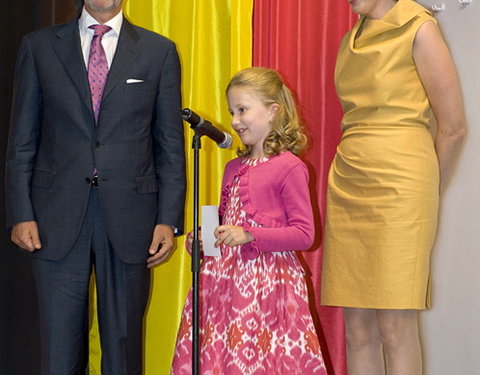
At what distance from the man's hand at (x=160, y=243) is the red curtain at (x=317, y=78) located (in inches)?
30.1

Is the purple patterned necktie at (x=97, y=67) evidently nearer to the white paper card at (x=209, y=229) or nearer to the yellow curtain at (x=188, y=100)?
the white paper card at (x=209, y=229)

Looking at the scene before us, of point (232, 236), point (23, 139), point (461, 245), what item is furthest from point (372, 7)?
point (23, 139)

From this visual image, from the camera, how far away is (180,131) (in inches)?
97.6

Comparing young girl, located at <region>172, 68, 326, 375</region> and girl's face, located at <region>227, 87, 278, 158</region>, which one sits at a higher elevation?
girl's face, located at <region>227, 87, 278, 158</region>

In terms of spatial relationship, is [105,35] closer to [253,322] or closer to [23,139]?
[23,139]

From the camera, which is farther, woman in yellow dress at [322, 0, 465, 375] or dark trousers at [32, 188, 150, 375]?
dark trousers at [32, 188, 150, 375]

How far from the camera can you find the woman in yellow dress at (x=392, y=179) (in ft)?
7.04

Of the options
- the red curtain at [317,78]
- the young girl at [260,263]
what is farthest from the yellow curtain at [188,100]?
the young girl at [260,263]

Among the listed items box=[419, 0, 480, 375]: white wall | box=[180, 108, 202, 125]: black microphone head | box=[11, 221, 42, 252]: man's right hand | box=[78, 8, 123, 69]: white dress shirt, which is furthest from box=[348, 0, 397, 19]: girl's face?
box=[11, 221, 42, 252]: man's right hand

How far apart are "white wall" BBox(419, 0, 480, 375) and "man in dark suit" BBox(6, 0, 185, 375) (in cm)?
105

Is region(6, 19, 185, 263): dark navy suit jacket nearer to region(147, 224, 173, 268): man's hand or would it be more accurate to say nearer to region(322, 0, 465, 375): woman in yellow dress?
region(147, 224, 173, 268): man's hand

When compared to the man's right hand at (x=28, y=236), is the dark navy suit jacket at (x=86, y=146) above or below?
above

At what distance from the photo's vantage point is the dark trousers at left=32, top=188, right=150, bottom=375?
7.59 feet

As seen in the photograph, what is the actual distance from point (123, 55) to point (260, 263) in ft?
2.77
